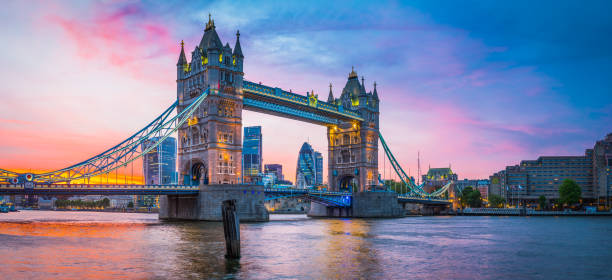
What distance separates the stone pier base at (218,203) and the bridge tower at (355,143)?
3263 centimetres

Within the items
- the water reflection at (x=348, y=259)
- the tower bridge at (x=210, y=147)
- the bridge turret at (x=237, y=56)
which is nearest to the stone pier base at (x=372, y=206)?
the tower bridge at (x=210, y=147)

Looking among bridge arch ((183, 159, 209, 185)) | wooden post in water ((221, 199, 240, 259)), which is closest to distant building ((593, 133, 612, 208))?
bridge arch ((183, 159, 209, 185))

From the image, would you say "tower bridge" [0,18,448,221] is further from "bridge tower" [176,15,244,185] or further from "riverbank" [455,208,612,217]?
"riverbank" [455,208,612,217]

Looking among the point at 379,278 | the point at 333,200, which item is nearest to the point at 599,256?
the point at 379,278

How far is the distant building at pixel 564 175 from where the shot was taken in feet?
514

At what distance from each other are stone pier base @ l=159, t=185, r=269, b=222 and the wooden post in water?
30.5m

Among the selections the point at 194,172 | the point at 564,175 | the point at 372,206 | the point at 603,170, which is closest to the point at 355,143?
the point at 372,206

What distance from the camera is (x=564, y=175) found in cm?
18000

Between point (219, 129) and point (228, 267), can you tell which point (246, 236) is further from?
point (219, 129)

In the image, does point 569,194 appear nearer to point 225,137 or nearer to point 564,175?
point 564,175

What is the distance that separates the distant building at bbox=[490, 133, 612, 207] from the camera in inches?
6171

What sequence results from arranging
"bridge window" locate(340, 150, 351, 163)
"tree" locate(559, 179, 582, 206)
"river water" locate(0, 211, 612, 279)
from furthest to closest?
"tree" locate(559, 179, 582, 206), "bridge window" locate(340, 150, 351, 163), "river water" locate(0, 211, 612, 279)

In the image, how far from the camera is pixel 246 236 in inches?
1705

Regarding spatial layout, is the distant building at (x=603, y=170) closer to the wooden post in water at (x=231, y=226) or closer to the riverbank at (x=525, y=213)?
the riverbank at (x=525, y=213)
